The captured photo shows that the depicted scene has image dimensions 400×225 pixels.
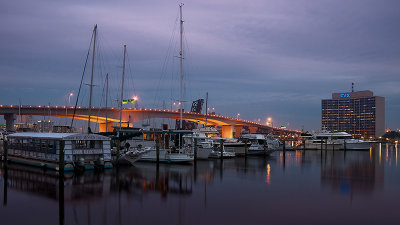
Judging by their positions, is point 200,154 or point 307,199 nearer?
point 307,199

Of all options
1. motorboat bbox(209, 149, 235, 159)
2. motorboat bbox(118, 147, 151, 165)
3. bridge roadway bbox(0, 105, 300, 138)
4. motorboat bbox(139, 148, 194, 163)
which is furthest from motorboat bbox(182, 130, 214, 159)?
bridge roadway bbox(0, 105, 300, 138)

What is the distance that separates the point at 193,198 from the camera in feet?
72.3

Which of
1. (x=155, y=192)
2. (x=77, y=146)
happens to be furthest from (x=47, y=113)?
(x=155, y=192)

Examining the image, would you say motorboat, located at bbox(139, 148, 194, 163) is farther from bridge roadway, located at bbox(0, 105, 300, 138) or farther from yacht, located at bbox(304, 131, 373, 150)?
bridge roadway, located at bbox(0, 105, 300, 138)

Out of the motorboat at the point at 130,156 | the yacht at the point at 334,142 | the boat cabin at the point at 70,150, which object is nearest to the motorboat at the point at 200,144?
the motorboat at the point at 130,156

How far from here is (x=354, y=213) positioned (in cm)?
1884

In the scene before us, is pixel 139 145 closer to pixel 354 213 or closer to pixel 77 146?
pixel 77 146

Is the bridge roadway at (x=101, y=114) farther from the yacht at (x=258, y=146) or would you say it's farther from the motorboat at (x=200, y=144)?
the motorboat at (x=200, y=144)

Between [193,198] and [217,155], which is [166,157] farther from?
[193,198]

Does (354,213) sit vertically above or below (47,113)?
below

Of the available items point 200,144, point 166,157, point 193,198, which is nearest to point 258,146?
point 200,144

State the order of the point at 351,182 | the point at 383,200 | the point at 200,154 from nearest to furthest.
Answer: the point at 383,200, the point at 351,182, the point at 200,154

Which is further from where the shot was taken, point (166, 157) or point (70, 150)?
point (166, 157)

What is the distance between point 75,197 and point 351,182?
2100cm
